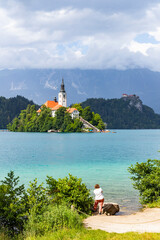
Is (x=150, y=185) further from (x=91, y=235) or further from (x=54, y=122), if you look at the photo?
(x=54, y=122)

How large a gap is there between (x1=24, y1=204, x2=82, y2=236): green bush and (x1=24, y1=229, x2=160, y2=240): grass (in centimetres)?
43

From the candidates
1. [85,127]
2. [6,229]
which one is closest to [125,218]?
[6,229]

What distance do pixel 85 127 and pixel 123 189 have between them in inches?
5445

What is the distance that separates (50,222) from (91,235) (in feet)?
5.68

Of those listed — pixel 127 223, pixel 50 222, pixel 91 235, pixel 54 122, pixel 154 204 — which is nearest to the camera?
pixel 91 235

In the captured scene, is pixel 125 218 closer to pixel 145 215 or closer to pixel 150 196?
pixel 145 215

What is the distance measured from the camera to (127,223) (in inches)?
457

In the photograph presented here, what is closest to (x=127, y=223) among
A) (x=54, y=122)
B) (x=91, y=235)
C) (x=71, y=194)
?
(x=91, y=235)

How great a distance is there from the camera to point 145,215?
13.2 m

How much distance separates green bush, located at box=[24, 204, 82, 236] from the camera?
1055 centimetres

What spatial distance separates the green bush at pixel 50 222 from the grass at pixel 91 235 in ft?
1.42

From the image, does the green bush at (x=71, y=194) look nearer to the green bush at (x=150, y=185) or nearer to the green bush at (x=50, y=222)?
the green bush at (x=50, y=222)

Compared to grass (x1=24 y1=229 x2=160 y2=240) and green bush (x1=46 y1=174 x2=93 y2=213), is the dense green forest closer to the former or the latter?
green bush (x1=46 y1=174 x2=93 y2=213)

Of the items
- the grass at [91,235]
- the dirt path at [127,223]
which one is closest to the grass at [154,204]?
the dirt path at [127,223]
